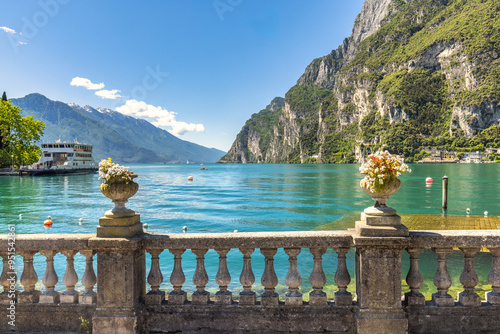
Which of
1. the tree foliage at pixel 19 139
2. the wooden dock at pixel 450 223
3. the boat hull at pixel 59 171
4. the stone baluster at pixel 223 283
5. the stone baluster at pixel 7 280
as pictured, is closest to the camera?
the stone baluster at pixel 7 280

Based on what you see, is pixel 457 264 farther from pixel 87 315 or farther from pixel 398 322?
pixel 87 315

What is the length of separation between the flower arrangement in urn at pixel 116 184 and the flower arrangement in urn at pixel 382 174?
3.26m

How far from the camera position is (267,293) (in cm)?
445

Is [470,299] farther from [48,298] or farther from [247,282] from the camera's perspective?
[48,298]

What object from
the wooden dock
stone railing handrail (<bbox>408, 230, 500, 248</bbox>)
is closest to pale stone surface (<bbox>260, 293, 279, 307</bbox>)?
stone railing handrail (<bbox>408, 230, 500, 248</bbox>)

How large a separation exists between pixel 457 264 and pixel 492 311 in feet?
31.6

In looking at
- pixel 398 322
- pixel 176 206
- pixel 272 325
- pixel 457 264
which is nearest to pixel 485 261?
pixel 457 264

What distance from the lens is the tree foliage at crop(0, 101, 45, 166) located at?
232ft

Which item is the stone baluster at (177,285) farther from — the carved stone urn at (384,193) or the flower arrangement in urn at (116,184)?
the carved stone urn at (384,193)

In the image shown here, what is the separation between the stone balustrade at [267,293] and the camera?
412 centimetres

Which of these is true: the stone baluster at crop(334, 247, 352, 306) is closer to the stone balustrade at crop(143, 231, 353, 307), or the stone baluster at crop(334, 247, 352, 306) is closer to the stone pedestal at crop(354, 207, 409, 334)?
the stone balustrade at crop(143, 231, 353, 307)

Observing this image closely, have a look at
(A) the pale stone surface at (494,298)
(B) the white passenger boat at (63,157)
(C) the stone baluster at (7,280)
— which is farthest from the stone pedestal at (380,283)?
(B) the white passenger boat at (63,157)

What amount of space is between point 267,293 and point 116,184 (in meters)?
2.67

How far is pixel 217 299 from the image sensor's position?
4465mm
